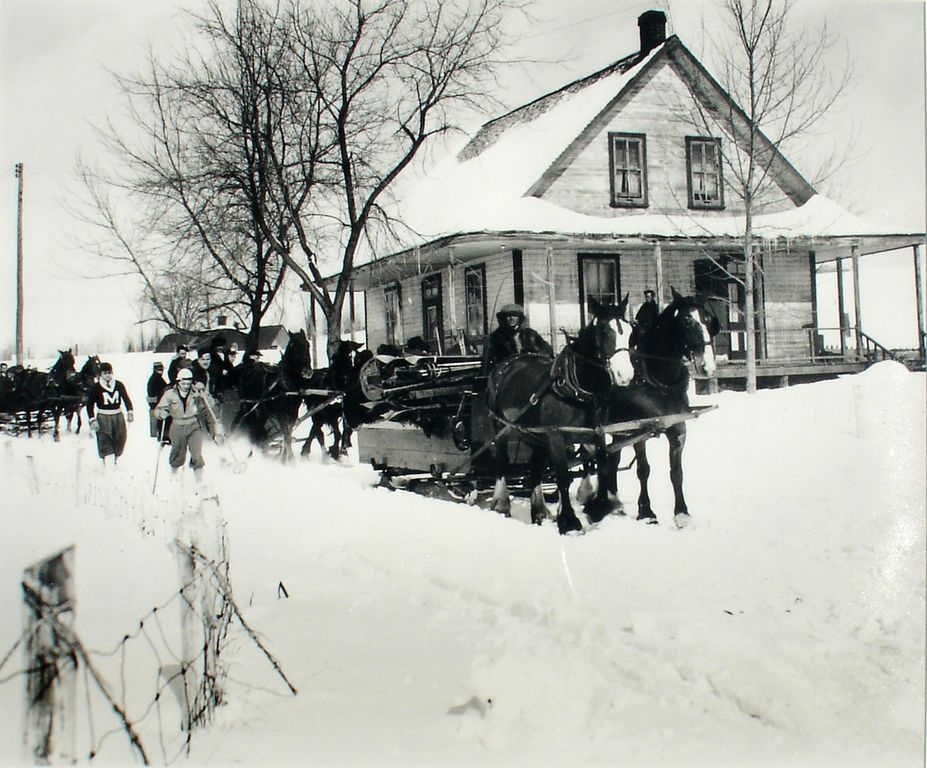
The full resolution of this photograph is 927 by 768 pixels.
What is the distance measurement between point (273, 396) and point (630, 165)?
732 centimetres

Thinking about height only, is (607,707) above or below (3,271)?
below

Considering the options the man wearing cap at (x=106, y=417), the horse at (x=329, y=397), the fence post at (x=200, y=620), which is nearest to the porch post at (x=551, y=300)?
the horse at (x=329, y=397)

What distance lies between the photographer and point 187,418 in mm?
7094

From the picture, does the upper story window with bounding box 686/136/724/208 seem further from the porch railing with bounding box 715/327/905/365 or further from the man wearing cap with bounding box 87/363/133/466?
the man wearing cap with bounding box 87/363/133/466

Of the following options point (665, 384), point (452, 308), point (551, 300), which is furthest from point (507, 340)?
point (551, 300)

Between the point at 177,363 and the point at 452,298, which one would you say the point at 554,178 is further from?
the point at 177,363

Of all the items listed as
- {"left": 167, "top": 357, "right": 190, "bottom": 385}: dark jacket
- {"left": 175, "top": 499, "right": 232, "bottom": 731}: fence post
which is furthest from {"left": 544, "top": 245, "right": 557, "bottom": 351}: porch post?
{"left": 175, "top": 499, "right": 232, "bottom": 731}: fence post

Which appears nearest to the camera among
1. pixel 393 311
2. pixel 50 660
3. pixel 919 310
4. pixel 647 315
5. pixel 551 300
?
pixel 50 660

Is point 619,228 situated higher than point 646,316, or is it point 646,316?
point 619,228

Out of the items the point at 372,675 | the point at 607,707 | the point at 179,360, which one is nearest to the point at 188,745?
the point at 372,675

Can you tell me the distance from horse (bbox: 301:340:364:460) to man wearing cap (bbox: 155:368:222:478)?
234 cm

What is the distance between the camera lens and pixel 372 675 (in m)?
4.20

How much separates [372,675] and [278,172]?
5741 mm

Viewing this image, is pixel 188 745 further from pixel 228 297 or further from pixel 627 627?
pixel 228 297
